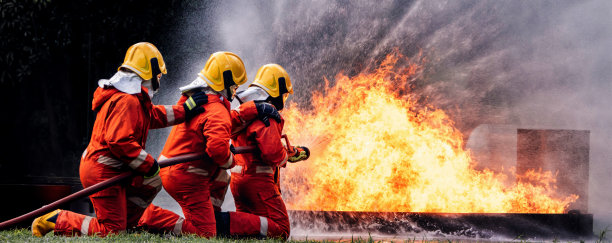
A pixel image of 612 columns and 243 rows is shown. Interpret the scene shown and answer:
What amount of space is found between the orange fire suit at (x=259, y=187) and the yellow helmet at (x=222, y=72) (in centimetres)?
48

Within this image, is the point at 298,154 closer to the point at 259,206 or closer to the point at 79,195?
the point at 259,206

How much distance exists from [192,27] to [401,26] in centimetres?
406

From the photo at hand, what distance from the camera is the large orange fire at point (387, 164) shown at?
25.4 ft

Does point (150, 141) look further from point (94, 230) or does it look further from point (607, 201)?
point (607, 201)

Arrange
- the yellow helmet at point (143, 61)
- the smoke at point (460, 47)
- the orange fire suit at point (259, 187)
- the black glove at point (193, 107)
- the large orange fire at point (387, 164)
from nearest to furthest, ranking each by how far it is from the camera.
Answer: the yellow helmet at point (143, 61) → the black glove at point (193, 107) → the orange fire suit at point (259, 187) → the large orange fire at point (387, 164) → the smoke at point (460, 47)

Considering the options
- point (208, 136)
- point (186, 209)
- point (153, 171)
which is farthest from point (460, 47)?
point (153, 171)

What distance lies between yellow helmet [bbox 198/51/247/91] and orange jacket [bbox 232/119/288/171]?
47 centimetres

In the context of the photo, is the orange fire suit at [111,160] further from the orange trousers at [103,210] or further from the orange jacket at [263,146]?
the orange jacket at [263,146]

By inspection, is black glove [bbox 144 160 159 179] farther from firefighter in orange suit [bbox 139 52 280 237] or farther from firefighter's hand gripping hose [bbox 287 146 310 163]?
firefighter's hand gripping hose [bbox 287 146 310 163]

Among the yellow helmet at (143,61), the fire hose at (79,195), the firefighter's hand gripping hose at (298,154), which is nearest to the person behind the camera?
the fire hose at (79,195)

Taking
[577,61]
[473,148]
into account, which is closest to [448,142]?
[473,148]

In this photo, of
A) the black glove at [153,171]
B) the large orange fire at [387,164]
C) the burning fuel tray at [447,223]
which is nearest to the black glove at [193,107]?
the black glove at [153,171]

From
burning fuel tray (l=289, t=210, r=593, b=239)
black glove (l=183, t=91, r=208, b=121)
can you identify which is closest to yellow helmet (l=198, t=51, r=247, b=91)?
black glove (l=183, t=91, r=208, b=121)

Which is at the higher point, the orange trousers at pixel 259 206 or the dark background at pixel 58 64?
the dark background at pixel 58 64
